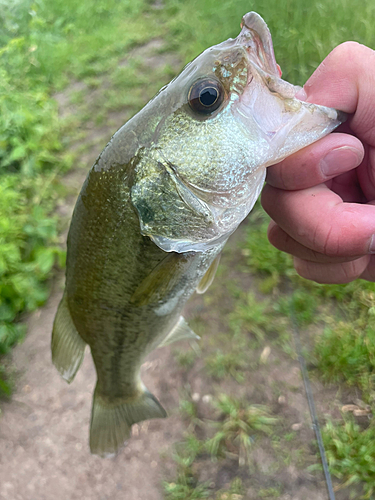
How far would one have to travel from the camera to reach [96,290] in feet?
4.28

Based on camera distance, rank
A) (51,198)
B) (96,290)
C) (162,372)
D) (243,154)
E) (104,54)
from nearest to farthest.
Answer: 1. (243,154)
2. (96,290)
3. (162,372)
4. (51,198)
5. (104,54)

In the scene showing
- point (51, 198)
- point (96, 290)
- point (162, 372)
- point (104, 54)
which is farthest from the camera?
point (104, 54)

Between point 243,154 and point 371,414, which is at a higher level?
point 243,154

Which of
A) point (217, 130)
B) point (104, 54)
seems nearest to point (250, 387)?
point (217, 130)

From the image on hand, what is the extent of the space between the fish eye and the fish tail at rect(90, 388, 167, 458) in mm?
1374

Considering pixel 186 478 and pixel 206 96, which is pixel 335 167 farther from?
pixel 186 478

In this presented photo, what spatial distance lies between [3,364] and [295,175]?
2.62 meters

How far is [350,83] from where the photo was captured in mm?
993

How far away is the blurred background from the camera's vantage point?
196cm

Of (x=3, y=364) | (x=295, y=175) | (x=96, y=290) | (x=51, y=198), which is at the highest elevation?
(x=295, y=175)

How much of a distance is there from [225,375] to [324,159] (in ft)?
5.59

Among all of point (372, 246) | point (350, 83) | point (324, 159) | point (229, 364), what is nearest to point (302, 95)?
point (350, 83)

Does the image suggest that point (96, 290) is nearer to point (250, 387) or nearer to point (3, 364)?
point (250, 387)

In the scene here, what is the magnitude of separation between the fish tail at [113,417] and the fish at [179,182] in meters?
0.36
